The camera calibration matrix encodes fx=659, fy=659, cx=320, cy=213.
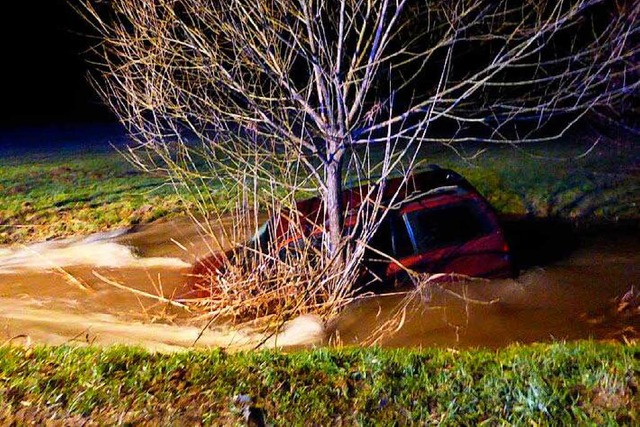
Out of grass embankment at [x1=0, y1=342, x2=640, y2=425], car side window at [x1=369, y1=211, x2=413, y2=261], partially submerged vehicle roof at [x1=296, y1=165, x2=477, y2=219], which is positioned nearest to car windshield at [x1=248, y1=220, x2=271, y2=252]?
partially submerged vehicle roof at [x1=296, y1=165, x2=477, y2=219]

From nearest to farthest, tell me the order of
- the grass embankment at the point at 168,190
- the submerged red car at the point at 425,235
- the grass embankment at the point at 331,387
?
the grass embankment at the point at 331,387
the submerged red car at the point at 425,235
the grass embankment at the point at 168,190

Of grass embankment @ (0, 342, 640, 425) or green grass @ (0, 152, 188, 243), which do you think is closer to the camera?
grass embankment @ (0, 342, 640, 425)

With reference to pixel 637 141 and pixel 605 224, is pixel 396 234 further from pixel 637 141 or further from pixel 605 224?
pixel 637 141

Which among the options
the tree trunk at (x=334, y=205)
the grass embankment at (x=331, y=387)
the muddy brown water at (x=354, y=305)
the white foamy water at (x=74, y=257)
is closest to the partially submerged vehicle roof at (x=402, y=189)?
the tree trunk at (x=334, y=205)

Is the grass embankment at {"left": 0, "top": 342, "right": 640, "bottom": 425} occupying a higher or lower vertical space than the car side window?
higher

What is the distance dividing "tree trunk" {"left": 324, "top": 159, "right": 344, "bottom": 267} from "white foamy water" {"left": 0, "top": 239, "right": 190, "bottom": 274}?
2691mm

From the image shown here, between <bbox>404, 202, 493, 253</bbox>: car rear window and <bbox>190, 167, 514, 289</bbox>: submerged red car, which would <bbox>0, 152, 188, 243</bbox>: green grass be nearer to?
<bbox>190, 167, 514, 289</bbox>: submerged red car

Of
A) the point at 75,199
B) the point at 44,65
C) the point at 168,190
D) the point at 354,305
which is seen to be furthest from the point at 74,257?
the point at 44,65

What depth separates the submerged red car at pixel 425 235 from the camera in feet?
24.0

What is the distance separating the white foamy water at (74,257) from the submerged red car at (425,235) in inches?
75.1

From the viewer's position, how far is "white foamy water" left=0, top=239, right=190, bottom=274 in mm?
9164

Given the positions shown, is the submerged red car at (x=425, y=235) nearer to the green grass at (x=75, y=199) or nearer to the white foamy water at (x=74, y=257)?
the white foamy water at (x=74, y=257)

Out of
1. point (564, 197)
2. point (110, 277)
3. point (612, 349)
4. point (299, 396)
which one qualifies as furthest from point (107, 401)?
point (564, 197)

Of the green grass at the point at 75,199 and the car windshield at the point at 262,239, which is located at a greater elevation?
the car windshield at the point at 262,239
